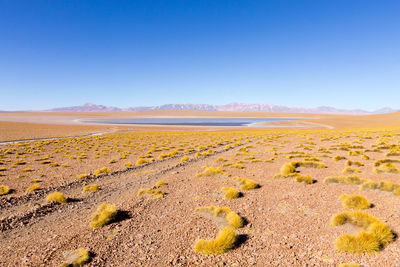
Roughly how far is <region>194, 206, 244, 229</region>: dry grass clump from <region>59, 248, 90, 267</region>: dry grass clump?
3769mm

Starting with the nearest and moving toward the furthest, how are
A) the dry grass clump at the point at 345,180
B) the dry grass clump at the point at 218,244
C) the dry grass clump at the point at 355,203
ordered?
1. the dry grass clump at the point at 218,244
2. the dry grass clump at the point at 355,203
3. the dry grass clump at the point at 345,180

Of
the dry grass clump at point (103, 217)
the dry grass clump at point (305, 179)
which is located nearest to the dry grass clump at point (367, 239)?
the dry grass clump at point (305, 179)

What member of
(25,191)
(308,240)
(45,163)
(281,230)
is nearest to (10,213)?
(25,191)

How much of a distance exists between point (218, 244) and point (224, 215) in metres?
1.99

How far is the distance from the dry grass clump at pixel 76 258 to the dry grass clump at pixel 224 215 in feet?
12.4

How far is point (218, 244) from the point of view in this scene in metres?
5.79

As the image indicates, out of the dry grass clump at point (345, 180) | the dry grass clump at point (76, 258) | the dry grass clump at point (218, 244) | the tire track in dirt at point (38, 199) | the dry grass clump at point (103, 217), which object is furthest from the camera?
the dry grass clump at point (345, 180)

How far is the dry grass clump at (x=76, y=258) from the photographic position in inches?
216

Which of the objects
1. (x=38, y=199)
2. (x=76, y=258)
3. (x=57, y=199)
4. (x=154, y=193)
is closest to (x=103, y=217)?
(x=76, y=258)

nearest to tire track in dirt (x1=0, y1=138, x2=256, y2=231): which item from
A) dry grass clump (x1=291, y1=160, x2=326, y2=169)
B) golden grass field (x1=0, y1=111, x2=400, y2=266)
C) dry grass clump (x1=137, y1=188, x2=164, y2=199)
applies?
golden grass field (x1=0, y1=111, x2=400, y2=266)

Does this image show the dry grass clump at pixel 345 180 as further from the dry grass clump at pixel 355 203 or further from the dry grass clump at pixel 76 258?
the dry grass clump at pixel 76 258

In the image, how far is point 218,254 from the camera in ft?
18.5

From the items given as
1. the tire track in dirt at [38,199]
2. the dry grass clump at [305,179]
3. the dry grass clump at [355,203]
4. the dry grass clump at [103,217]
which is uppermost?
the dry grass clump at [355,203]

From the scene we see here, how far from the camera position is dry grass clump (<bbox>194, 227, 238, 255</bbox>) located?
570 cm
